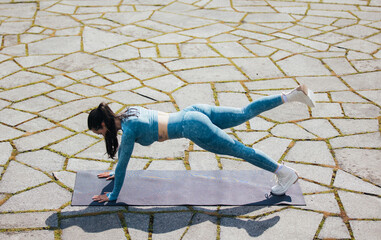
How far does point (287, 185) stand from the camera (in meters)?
4.11

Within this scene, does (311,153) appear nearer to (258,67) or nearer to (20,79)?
(258,67)

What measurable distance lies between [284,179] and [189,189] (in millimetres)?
866

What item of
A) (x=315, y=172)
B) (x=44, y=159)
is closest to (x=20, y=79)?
(x=44, y=159)

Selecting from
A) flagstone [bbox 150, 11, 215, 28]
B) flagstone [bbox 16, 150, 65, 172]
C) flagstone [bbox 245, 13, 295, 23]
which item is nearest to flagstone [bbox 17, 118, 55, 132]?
flagstone [bbox 16, 150, 65, 172]

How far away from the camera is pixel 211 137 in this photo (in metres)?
3.82

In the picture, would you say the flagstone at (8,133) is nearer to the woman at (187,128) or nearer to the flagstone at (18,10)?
the woman at (187,128)

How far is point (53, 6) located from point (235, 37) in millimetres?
3817

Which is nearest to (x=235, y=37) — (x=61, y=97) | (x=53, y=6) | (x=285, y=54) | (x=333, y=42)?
(x=285, y=54)

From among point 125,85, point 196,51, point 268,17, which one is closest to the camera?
point 125,85

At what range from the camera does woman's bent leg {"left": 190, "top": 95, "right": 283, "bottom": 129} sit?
3980mm

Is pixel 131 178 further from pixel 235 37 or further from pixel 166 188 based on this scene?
pixel 235 37

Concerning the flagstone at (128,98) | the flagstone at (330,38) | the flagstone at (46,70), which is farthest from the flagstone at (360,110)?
the flagstone at (46,70)

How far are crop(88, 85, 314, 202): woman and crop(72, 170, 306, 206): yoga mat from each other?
6.7 inches

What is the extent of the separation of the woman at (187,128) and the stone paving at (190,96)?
0.41 m
